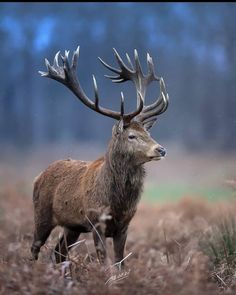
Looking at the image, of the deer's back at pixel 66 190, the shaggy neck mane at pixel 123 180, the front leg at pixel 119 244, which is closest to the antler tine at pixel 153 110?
the shaggy neck mane at pixel 123 180

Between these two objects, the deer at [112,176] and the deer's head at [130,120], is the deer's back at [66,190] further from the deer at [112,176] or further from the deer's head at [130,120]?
the deer's head at [130,120]

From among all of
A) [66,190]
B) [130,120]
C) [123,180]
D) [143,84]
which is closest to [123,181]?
[123,180]

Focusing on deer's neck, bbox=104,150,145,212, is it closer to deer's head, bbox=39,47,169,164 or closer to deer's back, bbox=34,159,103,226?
deer's head, bbox=39,47,169,164

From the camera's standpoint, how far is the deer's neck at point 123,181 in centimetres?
769

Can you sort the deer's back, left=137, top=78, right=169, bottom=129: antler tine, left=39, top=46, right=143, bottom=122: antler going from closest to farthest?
left=39, top=46, right=143, bottom=122: antler, the deer's back, left=137, top=78, right=169, bottom=129: antler tine

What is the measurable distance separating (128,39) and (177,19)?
2636 millimetres

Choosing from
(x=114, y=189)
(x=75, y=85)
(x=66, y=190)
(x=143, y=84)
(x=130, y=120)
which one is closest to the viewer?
(x=114, y=189)

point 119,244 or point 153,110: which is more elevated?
point 153,110

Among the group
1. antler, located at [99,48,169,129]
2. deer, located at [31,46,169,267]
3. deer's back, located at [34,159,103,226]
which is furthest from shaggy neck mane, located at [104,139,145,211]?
antler, located at [99,48,169,129]

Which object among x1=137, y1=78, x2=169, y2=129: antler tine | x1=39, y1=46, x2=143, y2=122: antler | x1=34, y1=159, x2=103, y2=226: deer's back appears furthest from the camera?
x1=137, y1=78, x2=169, y2=129: antler tine

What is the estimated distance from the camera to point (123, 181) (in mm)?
7727

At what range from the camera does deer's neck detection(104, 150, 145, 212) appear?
7688mm

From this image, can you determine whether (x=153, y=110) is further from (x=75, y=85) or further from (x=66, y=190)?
(x=66, y=190)

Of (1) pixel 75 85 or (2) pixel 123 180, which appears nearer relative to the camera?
(2) pixel 123 180
